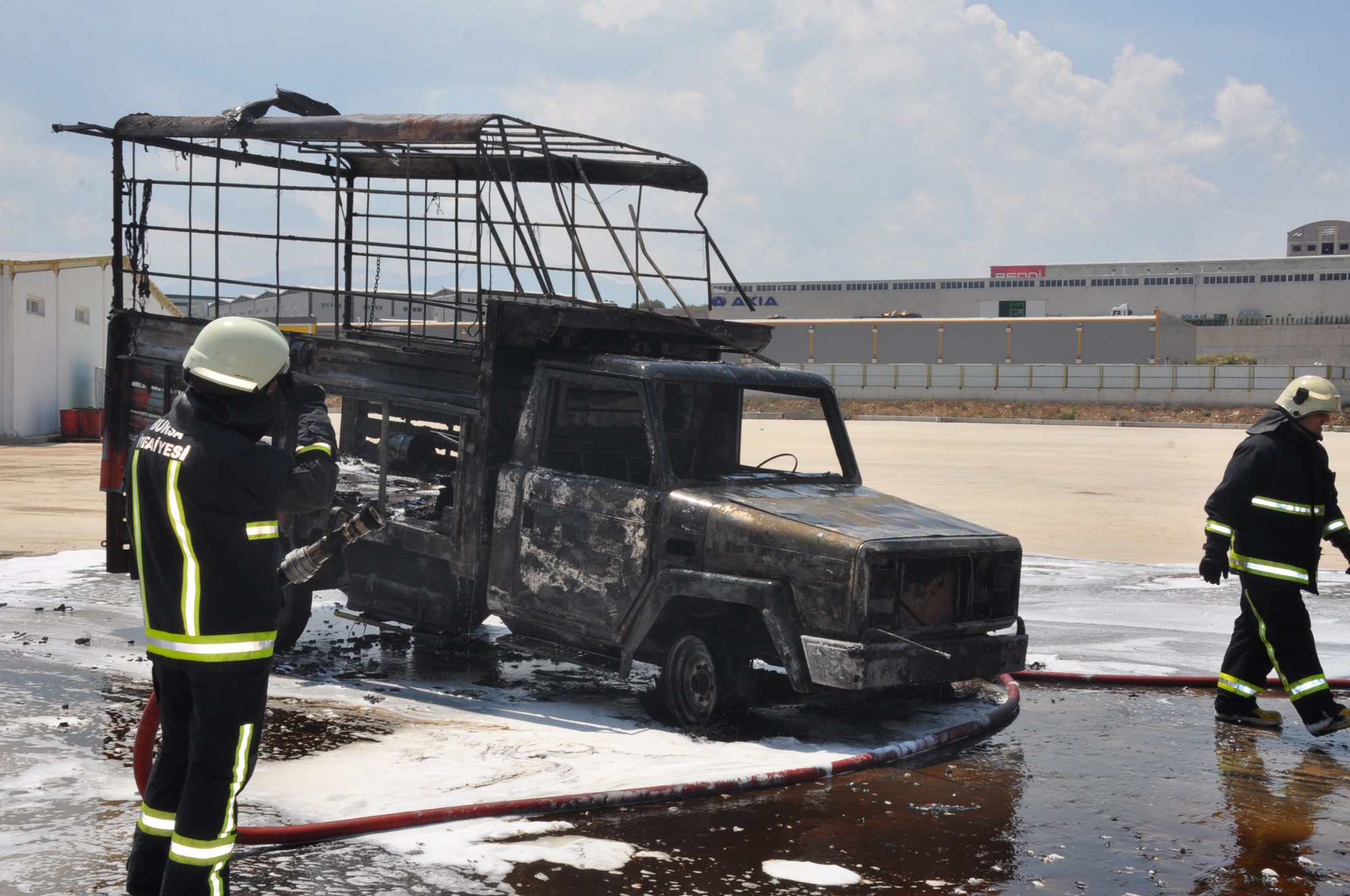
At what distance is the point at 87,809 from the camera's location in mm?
4934

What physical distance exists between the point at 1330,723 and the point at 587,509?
149 inches

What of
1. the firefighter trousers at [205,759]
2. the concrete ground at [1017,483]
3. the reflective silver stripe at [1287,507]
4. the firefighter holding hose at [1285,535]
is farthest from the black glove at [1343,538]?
the firefighter trousers at [205,759]

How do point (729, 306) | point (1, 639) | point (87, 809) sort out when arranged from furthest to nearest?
point (729, 306)
point (1, 639)
point (87, 809)

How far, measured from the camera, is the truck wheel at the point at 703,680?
625cm

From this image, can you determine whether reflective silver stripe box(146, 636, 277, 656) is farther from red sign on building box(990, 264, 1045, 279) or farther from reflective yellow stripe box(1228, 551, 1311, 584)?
red sign on building box(990, 264, 1045, 279)

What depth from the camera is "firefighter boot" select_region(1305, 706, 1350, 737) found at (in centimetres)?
634

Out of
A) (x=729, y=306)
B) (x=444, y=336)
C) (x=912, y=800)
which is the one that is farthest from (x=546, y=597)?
(x=729, y=306)

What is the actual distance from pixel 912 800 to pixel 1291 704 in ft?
10.4

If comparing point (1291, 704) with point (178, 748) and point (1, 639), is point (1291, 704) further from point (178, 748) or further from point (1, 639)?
point (1, 639)

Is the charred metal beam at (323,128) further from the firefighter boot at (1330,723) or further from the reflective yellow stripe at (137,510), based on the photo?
the firefighter boot at (1330,723)

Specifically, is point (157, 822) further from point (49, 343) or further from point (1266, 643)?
point (49, 343)

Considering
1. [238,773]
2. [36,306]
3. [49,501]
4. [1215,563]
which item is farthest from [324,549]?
[36,306]

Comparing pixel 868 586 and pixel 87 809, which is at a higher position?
pixel 868 586

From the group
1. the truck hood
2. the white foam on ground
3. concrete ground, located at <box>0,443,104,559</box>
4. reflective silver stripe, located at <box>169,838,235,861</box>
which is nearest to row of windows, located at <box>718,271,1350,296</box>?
concrete ground, located at <box>0,443,104,559</box>
